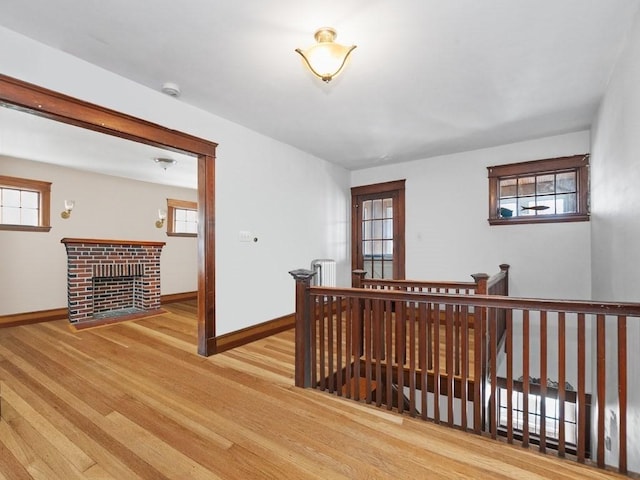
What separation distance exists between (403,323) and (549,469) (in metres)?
1.03

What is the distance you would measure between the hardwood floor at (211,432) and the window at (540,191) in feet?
10.7

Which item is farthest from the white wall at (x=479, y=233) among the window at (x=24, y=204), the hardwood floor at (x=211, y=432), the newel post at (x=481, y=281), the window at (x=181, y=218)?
the window at (x=24, y=204)

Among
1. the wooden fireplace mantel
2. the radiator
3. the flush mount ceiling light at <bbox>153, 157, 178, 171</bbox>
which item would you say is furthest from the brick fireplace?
the radiator

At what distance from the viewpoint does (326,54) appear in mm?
1979

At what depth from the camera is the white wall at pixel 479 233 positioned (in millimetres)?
3896

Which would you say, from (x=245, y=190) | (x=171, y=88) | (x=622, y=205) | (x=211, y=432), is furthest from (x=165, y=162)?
(x=622, y=205)

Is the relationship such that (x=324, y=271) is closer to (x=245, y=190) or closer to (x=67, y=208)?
(x=245, y=190)

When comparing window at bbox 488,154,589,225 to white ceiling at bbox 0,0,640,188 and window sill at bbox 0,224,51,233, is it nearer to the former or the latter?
white ceiling at bbox 0,0,640,188

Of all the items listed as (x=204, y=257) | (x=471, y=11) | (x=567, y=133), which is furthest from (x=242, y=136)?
(x=567, y=133)

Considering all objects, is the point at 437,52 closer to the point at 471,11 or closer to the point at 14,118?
the point at 471,11

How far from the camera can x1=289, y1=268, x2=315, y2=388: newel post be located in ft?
8.07

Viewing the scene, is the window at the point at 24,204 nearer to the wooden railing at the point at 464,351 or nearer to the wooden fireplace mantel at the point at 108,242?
the wooden fireplace mantel at the point at 108,242

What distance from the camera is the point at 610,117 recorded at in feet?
8.59

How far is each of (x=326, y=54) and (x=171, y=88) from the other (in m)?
1.54
